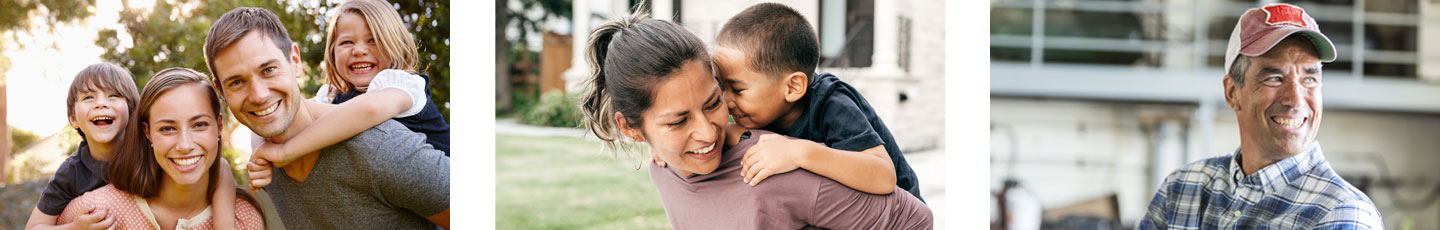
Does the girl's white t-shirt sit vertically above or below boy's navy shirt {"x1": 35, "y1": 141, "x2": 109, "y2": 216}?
above

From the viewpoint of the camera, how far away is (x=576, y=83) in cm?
291

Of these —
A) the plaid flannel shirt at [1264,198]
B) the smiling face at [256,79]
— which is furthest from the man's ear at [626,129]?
the plaid flannel shirt at [1264,198]

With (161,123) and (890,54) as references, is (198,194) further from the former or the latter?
(890,54)

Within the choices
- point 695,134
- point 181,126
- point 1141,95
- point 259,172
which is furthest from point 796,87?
point 1141,95

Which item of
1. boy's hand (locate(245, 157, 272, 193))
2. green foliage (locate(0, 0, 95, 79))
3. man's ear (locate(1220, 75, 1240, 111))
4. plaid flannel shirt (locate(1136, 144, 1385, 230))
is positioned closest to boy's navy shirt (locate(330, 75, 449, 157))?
boy's hand (locate(245, 157, 272, 193))

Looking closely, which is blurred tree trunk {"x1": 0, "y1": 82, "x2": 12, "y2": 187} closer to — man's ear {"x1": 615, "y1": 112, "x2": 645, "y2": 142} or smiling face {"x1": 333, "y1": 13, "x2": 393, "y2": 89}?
smiling face {"x1": 333, "y1": 13, "x2": 393, "y2": 89}

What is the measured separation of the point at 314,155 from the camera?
2.71 meters

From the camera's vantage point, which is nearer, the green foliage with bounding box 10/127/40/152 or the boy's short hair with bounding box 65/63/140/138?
the boy's short hair with bounding box 65/63/140/138

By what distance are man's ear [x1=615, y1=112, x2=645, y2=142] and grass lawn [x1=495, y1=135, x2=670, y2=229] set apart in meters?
0.19

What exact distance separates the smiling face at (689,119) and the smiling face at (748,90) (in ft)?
0.15

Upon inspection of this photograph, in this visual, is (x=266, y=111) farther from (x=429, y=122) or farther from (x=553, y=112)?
(x=553, y=112)

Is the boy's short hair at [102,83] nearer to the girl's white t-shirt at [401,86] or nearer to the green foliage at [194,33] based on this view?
the green foliage at [194,33]

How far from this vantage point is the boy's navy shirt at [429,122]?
277 centimetres

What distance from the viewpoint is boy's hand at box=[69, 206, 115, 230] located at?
2.68 meters
